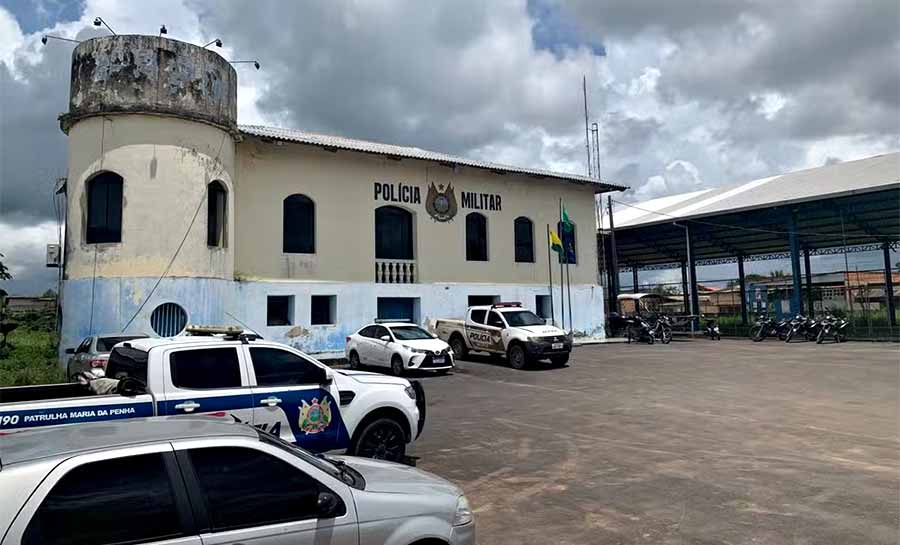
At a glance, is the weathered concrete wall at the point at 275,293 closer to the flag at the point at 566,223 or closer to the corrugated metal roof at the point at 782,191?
the flag at the point at 566,223

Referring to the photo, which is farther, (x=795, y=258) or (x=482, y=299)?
(x=795, y=258)

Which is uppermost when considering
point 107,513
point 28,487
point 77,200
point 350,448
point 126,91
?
point 126,91

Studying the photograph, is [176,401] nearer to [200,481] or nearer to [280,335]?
[200,481]

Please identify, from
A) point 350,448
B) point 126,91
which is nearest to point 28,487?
point 350,448

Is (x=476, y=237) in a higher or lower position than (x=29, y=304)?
higher

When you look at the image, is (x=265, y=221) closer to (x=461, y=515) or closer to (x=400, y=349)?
(x=400, y=349)

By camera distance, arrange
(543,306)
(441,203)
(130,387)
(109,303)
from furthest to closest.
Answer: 1. (543,306)
2. (441,203)
3. (109,303)
4. (130,387)

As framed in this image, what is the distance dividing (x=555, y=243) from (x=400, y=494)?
77.1 feet

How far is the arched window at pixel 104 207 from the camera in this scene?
53.5ft

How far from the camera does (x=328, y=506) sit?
10.3 feet

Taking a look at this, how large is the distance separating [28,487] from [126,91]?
639 inches

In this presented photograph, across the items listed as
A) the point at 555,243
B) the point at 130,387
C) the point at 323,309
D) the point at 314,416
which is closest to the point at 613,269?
the point at 555,243

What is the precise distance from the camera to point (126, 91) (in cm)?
1599

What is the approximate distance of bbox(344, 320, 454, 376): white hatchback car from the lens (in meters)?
16.0
